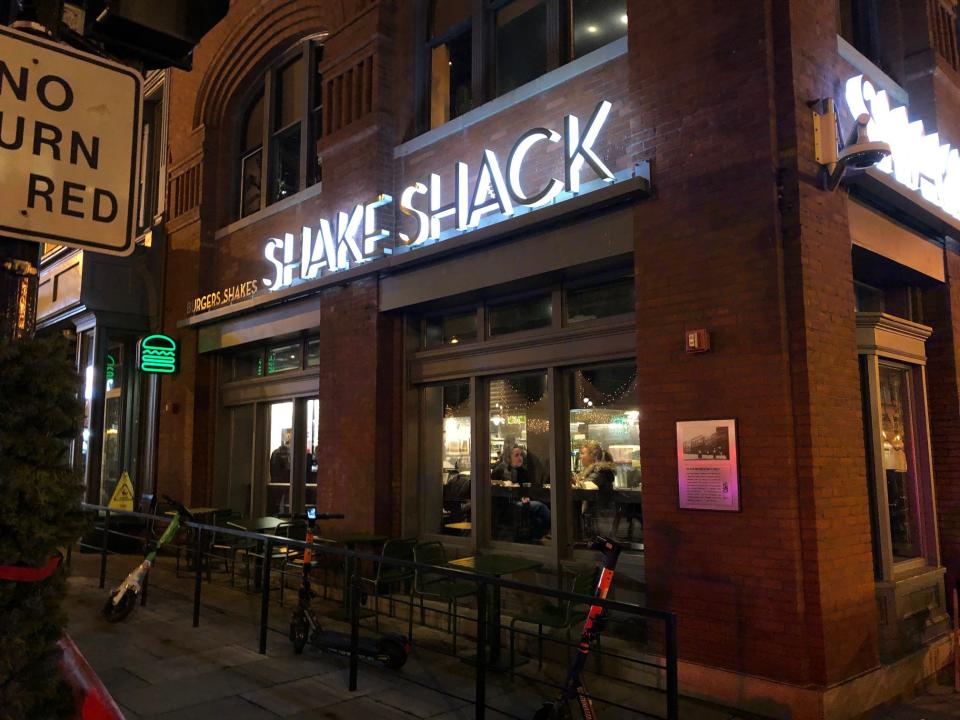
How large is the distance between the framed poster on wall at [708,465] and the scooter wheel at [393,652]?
246cm

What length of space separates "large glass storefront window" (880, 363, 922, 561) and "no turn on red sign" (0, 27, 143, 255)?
6.85 metres

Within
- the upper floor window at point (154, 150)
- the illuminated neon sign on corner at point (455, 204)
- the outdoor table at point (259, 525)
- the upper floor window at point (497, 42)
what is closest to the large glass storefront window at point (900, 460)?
the illuminated neon sign on corner at point (455, 204)

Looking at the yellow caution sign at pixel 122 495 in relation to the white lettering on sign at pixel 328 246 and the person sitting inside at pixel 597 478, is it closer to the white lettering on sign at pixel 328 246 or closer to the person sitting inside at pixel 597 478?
the white lettering on sign at pixel 328 246

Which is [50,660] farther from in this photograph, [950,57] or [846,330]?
[950,57]

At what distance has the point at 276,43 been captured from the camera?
12.3 meters

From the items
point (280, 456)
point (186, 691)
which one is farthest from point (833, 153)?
point (280, 456)

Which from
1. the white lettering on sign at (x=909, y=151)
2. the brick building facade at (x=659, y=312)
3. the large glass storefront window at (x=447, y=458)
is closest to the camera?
the brick building facade at (x=659, y=312)

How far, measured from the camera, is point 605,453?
732 cm

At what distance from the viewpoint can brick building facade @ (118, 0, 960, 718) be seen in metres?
5.60

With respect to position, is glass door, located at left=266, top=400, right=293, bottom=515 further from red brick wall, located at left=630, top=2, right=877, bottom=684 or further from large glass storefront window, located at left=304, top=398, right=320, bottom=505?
red brick wall, located at left=630, top=2, right=877, bottom=684

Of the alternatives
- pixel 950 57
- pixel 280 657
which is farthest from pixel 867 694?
pixel 950 57

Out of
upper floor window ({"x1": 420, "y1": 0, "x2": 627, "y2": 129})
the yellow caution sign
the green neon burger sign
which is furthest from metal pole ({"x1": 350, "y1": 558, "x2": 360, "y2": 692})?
the green neon burger sign

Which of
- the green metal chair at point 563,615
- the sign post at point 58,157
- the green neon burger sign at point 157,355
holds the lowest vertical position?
the green metal chair at point 563,615

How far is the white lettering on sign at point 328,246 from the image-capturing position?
30.3 ft
